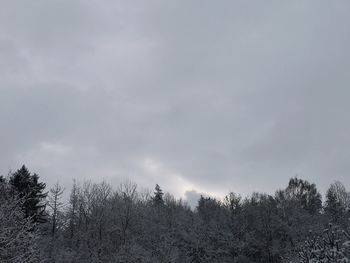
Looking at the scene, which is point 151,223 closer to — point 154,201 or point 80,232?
point 80,232

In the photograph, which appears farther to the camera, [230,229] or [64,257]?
[230,229]

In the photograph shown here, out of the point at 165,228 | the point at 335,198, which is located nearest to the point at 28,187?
the point at 165,228

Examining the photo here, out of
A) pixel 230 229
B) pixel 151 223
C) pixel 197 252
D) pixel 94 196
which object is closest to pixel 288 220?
pixel 230 229

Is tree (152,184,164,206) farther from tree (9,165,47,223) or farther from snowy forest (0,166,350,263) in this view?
tree (9,165,47,223)

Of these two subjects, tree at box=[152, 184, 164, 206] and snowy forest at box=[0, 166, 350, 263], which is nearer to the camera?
snowy forest at box=[0, 166, 350, 263]

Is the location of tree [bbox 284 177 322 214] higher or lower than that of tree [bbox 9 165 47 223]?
higher

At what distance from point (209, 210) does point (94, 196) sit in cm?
2608

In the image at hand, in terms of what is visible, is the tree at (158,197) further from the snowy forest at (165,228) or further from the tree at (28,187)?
the tree at (28,187)

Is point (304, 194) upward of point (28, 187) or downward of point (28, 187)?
upward

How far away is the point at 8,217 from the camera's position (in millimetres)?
20781

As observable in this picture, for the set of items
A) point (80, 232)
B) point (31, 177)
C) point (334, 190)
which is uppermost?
point (334, 190)

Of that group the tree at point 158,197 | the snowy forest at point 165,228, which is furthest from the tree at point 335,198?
the tree at point 158,197

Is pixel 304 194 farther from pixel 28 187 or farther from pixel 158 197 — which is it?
pixel 28 187

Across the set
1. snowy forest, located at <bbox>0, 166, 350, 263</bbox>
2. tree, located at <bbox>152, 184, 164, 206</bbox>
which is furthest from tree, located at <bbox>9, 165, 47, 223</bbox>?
tree, located at <bbox>152, 184, 164, 206</bbox>
